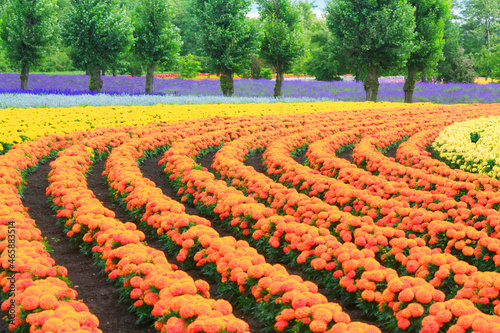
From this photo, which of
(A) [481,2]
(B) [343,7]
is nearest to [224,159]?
(B) [343,7]

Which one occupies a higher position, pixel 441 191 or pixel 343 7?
pixel 343 7

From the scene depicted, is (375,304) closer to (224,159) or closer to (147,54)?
(224,159)

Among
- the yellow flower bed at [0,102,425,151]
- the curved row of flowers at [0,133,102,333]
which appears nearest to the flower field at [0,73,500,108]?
the yellow flower bed at [0,102,425,151]

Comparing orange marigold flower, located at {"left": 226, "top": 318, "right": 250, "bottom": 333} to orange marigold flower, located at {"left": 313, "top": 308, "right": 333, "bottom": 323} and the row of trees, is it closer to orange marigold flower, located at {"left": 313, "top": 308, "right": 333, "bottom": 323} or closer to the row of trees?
orange marigold flower, located at {"left": 313, "top": 308, "right": 333, "bottom": 323}

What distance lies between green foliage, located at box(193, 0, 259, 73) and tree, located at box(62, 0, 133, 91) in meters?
4.75

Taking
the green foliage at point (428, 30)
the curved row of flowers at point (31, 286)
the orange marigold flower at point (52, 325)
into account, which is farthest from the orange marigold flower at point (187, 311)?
the green foliage at point (428, 30)

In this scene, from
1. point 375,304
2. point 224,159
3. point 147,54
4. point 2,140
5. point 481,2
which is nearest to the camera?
point 375,304

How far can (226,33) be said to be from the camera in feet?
94.7

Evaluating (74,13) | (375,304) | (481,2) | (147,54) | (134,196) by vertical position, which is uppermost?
(481,2)

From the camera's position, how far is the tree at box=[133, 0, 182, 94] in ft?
100

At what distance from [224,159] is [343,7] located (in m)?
21.1

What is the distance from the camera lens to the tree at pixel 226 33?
2912 centimetres

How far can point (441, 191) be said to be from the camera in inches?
321

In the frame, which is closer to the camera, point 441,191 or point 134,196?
point 134,196
